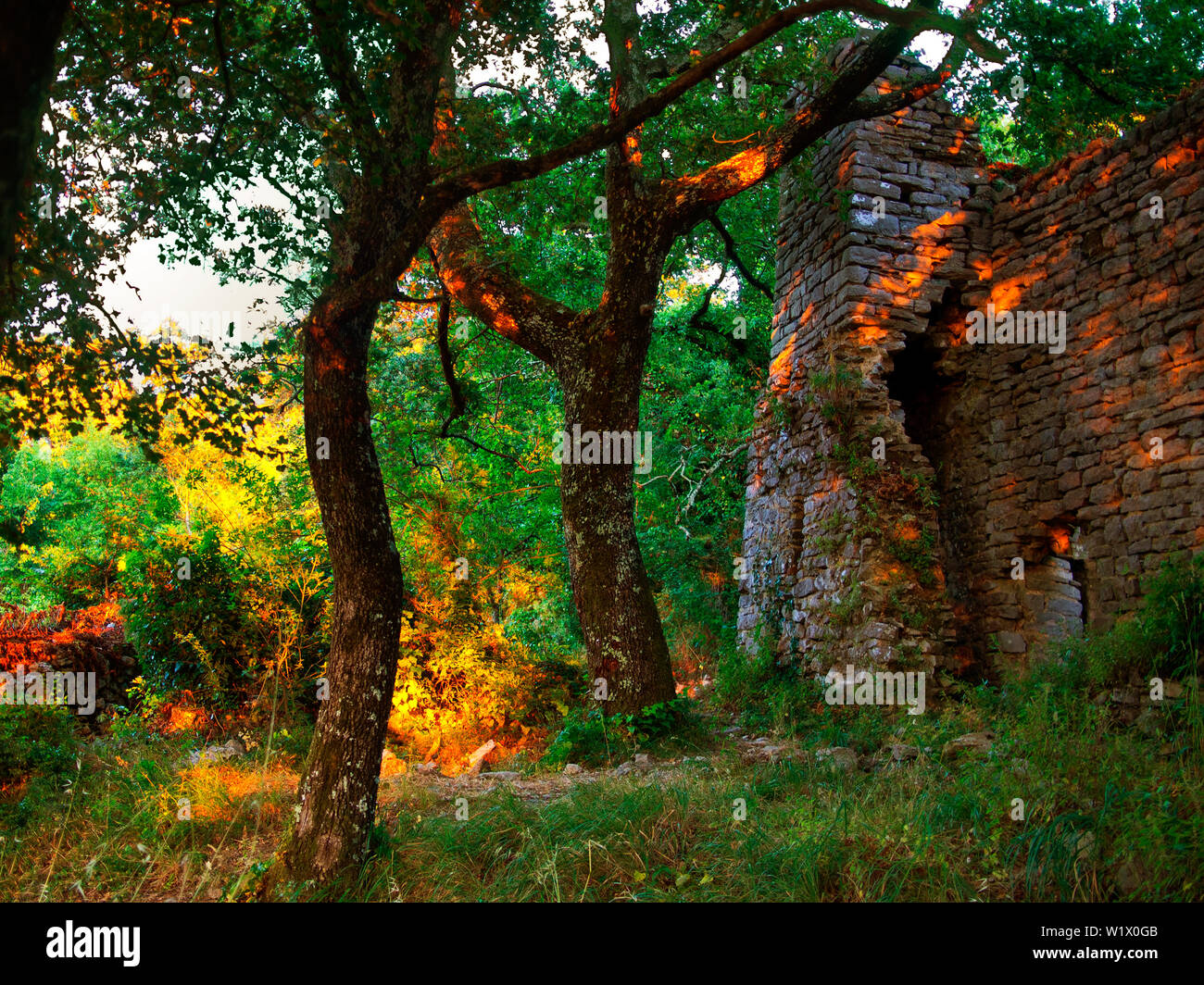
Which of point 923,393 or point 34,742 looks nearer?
point 34,742

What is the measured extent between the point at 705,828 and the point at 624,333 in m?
4.65

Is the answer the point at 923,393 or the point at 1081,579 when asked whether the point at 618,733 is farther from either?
the point at 923,393

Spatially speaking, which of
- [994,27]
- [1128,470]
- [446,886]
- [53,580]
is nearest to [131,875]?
[446,886]

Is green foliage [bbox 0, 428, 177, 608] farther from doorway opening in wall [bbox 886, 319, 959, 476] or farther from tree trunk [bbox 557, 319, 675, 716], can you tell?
doorway opening in wall [bbox 886, 319, 959, 476]

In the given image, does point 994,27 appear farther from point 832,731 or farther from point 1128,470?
point 832,731

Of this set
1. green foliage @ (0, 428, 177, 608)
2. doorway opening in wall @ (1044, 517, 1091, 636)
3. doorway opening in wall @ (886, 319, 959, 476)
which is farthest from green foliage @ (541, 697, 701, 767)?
green foliage @ (0, 428, 177, 608)

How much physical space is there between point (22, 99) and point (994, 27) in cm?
903

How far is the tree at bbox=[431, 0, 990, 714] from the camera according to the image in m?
7.64

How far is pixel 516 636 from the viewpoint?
30.4 ft

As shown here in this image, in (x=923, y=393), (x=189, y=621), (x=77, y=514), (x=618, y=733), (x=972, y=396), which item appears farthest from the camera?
(x=77, y=514)

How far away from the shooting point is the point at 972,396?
8.75 m

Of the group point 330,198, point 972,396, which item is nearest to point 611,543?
point 330,198

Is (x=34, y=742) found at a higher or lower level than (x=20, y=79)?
lower

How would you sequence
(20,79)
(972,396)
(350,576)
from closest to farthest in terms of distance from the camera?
(20,79) → (350,576) → (972,396)
